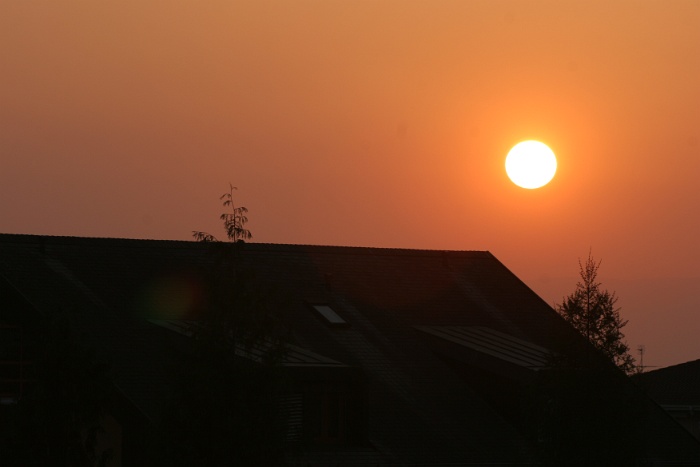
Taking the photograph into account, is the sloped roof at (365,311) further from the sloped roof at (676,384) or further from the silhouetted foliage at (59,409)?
the sloped roof at (676,384)

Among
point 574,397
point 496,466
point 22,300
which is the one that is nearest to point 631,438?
point 574,397

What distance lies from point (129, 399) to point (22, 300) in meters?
4.59

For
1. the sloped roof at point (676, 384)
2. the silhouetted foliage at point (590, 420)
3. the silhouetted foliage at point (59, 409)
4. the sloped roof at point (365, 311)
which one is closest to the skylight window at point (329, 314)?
the sloped roof at point (365, 311)

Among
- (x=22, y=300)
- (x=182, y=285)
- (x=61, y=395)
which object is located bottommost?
(x=61, y=395)

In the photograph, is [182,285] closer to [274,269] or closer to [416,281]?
[274,269]

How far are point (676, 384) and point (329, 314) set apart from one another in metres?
38.9

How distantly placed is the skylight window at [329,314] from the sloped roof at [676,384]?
3263 centimetres

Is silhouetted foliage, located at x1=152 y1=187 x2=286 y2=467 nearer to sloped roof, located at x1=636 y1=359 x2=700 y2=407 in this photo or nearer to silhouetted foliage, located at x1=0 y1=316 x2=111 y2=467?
silhouetted foliage, located at x1=0 y1=316 x2=111 y2=467

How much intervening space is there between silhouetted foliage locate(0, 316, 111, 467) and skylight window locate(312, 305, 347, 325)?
14488 mm

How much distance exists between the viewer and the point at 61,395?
24391 millimetres

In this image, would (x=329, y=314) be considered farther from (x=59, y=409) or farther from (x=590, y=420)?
(x=59, y=409)

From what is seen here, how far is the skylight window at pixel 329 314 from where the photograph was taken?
38875mm

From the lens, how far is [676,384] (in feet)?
237

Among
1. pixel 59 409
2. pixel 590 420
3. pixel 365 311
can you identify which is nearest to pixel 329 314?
pixel 365 311
